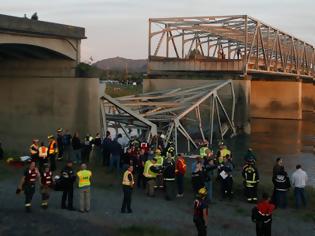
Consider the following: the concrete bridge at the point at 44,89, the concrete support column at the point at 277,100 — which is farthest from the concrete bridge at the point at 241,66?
the concrete bridge at the point at 44,89

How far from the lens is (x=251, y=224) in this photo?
14258 mm

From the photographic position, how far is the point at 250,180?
52.6 ft

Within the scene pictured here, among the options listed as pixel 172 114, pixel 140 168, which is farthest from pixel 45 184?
pixel 172 114

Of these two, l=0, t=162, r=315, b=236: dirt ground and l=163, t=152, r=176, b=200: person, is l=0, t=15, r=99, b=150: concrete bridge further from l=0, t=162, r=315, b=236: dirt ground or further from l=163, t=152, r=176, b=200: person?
l=163, t=152, r=176, b=200: person

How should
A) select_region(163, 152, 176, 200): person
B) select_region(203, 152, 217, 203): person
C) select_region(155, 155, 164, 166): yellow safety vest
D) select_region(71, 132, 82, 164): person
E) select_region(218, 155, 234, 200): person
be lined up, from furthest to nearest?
select_region(71, 132, 82, 164): person, select_region(155, 155, 164, 166): yellow safety vest, select_region(218, 155, 234, 200): person, select_region(163, 152, 176, 200): person, select_region(203, 152, 217, 203): person

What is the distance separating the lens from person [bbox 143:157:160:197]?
1653 cm

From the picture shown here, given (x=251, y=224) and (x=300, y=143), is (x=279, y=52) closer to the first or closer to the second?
(x=300, y=143)

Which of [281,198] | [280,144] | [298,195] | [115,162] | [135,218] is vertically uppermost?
[115,162]

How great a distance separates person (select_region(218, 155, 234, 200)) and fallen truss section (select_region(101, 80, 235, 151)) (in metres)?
12.0

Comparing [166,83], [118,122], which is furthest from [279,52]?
[118,122]

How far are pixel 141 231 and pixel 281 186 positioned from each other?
5239mm

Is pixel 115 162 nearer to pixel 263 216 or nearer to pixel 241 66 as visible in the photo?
pixel 263 216

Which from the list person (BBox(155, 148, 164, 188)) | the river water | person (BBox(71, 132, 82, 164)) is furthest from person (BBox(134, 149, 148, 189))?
the river water

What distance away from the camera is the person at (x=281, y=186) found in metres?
15.6
